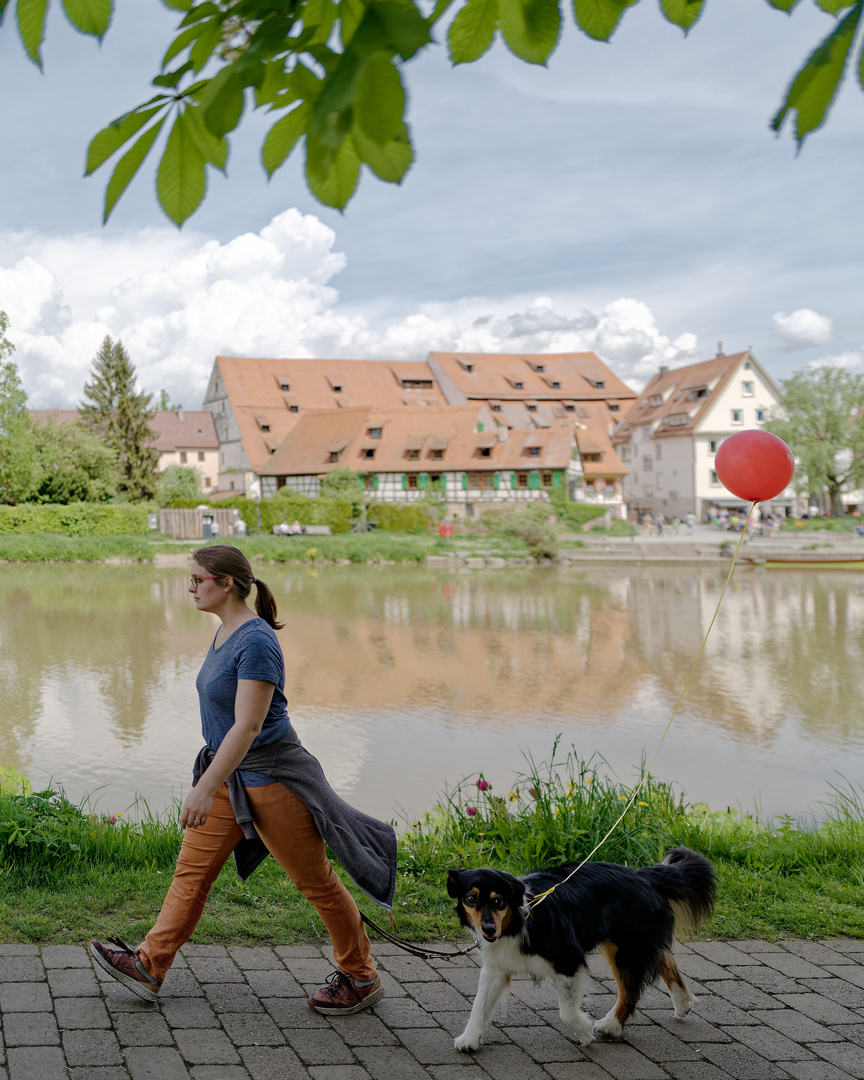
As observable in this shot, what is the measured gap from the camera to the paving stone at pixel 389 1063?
2.95 m

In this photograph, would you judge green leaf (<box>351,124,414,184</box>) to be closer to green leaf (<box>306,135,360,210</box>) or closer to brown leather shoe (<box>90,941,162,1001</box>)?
green leaf (<box>306,135,360,210</box>)

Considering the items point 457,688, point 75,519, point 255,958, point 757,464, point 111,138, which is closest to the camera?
point 111,138

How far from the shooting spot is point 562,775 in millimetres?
8789

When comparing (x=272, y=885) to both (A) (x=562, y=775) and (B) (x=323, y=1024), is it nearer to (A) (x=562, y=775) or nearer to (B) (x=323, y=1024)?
(B) (x=323, y=1024)

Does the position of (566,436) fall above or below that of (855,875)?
above

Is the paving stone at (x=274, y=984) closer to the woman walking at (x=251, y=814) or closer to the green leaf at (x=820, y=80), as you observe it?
the woman walking at (x=251, y=814)

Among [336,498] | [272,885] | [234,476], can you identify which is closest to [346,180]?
[272,885]

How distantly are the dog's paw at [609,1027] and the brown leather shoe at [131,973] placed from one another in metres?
1.54

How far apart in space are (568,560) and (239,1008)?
36.7 metres

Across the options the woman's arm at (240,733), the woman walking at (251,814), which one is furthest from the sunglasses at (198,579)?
the woman's arm at (240,733)

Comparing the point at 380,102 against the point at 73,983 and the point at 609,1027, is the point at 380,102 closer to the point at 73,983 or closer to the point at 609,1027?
the point at 609,1027

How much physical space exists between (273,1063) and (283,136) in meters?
2.75

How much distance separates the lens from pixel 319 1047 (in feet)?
10.2

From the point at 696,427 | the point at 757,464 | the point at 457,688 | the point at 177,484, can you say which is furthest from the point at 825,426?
the point at 757,464
